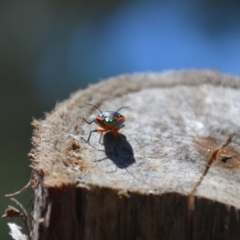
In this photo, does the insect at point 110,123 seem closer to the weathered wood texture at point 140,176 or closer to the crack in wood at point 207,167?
the weathered wood texture at point 140,176

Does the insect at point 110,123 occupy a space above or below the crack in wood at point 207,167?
above

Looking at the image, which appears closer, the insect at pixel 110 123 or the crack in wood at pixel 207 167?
the crack in wood at pixel 207 167

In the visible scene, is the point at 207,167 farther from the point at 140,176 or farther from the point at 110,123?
the point at 110,123

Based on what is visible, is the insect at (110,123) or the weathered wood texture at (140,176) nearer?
the weathered wood texture at (140,176)

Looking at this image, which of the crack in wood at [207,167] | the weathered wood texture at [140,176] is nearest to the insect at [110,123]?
the weathered wood texture at [140,176]

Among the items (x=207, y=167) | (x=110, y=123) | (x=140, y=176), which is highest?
(x=110, y=123)

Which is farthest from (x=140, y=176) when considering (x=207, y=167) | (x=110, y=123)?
(x=110, y=123)

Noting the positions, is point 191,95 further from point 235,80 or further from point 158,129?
point 158,129

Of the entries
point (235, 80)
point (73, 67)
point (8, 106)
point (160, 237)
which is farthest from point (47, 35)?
point (160, 237)

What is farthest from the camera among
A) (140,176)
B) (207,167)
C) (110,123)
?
(110,123)

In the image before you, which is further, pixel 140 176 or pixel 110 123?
pixel 110 123

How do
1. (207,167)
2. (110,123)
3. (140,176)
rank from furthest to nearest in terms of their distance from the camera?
(110,123) < (207,167) < (140,176)
